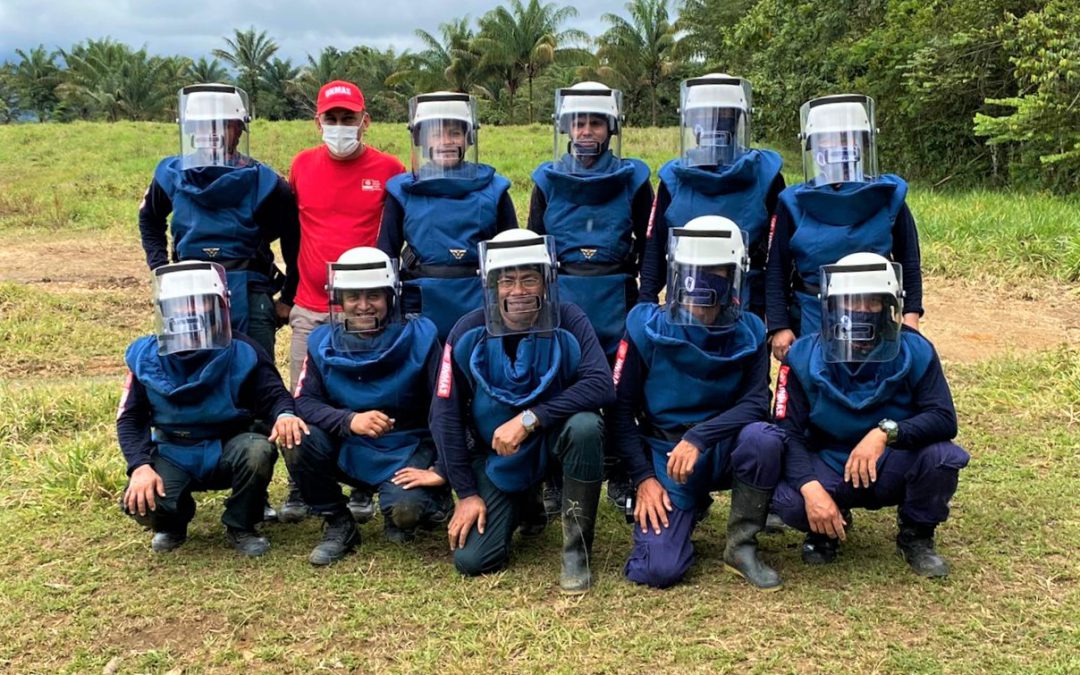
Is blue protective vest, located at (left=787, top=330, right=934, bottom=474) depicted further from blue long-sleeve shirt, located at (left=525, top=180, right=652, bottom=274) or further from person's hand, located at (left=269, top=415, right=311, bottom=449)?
person's hand, located at (left=269, top=415, right=311, bottom=449)

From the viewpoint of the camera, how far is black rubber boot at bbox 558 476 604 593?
3.69 metres

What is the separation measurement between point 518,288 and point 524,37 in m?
32.6

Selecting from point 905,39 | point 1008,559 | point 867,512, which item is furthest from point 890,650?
point 905,39

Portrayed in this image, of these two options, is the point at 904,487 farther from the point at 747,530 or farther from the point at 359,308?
the point at 359,308

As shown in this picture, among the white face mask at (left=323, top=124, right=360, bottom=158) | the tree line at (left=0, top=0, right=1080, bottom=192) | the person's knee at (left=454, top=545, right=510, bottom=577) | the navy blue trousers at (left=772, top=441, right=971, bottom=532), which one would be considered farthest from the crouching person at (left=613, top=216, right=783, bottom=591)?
the tree line at (left=0, top=0, right=1080, bottom=192)

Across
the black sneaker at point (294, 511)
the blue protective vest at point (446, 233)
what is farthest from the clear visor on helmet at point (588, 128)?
the black sneaker at point (294, 511)

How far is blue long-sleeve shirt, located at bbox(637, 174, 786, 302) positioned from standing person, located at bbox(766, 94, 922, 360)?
0.56ft

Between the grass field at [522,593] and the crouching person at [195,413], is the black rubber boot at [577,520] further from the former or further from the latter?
the crouching person at [195,413]

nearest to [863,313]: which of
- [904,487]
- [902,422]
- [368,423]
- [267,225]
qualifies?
[902,422]

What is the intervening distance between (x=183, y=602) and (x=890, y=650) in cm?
256

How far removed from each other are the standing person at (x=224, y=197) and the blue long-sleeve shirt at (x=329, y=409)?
60 centimetres

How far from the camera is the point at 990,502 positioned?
4.33 m

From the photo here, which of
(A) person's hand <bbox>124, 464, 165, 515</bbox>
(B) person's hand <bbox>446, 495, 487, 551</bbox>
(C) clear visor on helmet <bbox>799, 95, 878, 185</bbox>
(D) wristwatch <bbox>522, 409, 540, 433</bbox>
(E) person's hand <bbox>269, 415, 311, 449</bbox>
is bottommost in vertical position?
(B) person's hand <bbox>446, 495, 487, 551</bbox>

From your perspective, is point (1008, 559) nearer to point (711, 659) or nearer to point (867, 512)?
point (867, 512)
